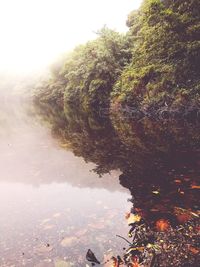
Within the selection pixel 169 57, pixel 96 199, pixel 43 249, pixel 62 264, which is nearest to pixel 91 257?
pixel 62 264

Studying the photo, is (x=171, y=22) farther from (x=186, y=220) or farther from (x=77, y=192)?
(x=186, y=220)

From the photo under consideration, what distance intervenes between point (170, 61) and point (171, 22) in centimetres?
231

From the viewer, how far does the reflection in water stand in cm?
485

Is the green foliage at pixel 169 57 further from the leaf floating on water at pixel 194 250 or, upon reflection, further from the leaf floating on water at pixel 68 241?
the leaf floating on water at pixel 194 250

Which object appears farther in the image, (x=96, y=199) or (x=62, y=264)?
(x=96, y=199)

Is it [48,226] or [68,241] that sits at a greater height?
[48,226]

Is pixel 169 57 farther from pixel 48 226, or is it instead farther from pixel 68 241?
pixel 68 241

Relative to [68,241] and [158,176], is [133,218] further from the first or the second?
[158,176]

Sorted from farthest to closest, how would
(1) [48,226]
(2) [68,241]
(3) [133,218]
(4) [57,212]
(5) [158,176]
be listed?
(5) [158,176] → (4) [57,212] → (1) [48,226] → (3) [133,218] → (2) [68,241]

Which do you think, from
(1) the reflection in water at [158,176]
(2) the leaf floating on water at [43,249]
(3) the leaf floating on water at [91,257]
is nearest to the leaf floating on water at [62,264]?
(3) the leaf floating on water at [91,257]

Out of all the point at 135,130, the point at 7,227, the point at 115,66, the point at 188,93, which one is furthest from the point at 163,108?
the point at 7,227

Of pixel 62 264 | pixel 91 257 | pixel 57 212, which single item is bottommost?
pixel 62 264

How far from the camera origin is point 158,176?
8094 millimetres

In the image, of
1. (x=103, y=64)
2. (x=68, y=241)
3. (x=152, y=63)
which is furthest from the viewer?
(x=103, y=64)
